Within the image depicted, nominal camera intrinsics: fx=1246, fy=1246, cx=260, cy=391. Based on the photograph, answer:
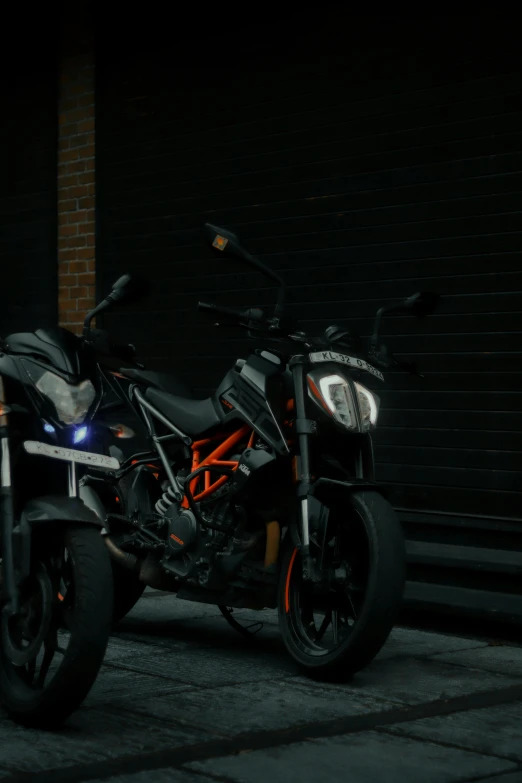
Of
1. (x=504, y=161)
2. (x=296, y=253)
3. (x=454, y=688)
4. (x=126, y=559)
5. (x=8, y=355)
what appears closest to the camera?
(x=8, y=355)

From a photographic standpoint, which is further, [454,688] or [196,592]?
[196,592]

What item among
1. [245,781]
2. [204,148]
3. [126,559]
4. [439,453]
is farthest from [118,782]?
[204,148]

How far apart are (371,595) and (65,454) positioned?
1.44m

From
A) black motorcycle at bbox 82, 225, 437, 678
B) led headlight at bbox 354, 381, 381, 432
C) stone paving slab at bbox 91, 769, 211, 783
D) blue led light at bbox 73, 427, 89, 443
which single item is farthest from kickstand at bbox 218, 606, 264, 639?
stone paving slab at bbox 91, 769, 211, 783

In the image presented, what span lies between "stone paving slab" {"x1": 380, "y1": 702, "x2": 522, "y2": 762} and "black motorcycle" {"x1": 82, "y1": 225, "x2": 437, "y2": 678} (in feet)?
1.71

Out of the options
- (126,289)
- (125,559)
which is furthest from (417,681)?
(126,289)

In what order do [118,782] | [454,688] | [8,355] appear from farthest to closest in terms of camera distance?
[454,688], [8,355], [118,782]

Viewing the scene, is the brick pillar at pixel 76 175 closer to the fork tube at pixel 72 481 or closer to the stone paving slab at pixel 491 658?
the stone paving slab at pixel 491 658

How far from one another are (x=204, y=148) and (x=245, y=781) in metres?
5.96

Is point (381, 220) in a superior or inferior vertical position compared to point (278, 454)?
superior

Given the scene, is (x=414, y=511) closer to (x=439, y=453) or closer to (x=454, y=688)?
(x=439, y=453)

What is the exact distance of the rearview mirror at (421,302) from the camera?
18.5 ft

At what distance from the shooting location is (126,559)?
617cm

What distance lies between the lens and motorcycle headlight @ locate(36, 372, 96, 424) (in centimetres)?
461
